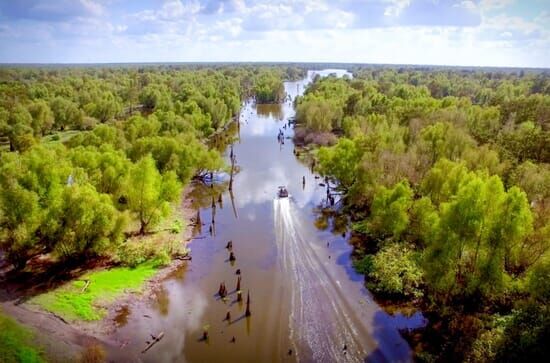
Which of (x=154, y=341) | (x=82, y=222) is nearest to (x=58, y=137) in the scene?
(x=82, y=222)

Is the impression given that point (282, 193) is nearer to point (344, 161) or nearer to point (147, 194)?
point (344, 161)

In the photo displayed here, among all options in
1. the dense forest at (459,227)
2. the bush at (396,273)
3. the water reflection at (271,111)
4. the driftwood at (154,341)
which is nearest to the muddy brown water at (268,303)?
the driftwood at (154,341)

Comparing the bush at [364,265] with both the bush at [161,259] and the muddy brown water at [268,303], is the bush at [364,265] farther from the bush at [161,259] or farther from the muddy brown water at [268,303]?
the bush at [161,259]

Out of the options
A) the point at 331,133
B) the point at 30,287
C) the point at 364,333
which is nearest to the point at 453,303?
the point at 364,333

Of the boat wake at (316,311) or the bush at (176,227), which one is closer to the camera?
the boat wake at (316,311)

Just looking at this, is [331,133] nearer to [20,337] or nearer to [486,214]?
[486,214]

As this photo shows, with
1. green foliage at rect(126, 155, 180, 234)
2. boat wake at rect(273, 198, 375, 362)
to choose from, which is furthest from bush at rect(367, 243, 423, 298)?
green foliage at rect(126, 155, 180, 234)
